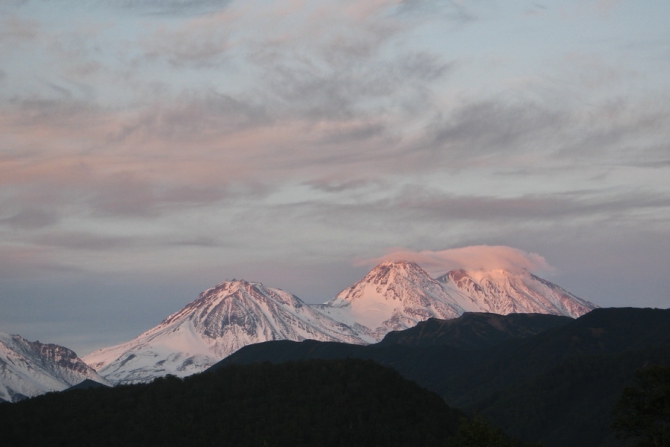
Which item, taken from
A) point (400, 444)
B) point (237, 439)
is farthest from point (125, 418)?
point (400, 444)

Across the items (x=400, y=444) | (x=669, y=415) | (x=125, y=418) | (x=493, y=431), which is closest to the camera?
(x=669, y=415)

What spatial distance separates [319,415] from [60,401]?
180ft

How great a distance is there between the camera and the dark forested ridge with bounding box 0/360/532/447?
180m

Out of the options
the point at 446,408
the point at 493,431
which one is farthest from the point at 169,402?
the point at 493,431

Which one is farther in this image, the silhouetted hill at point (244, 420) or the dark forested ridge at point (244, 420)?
the silhouetted hill at point (244, 420)

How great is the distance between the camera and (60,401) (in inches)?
7771

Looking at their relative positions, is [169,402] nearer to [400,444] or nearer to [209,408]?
[209,408]

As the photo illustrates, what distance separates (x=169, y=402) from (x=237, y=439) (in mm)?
23806

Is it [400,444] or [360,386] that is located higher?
[360,386]

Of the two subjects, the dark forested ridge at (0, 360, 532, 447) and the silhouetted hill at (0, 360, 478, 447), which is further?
the silhouetted hill at (0, 360, 478, 447)

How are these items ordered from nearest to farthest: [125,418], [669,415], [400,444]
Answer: [669,415] → [400,444] → [125,418]

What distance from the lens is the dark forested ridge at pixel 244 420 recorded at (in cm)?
17962

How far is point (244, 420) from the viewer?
187375 millimetres

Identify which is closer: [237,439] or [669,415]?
[669,415]
